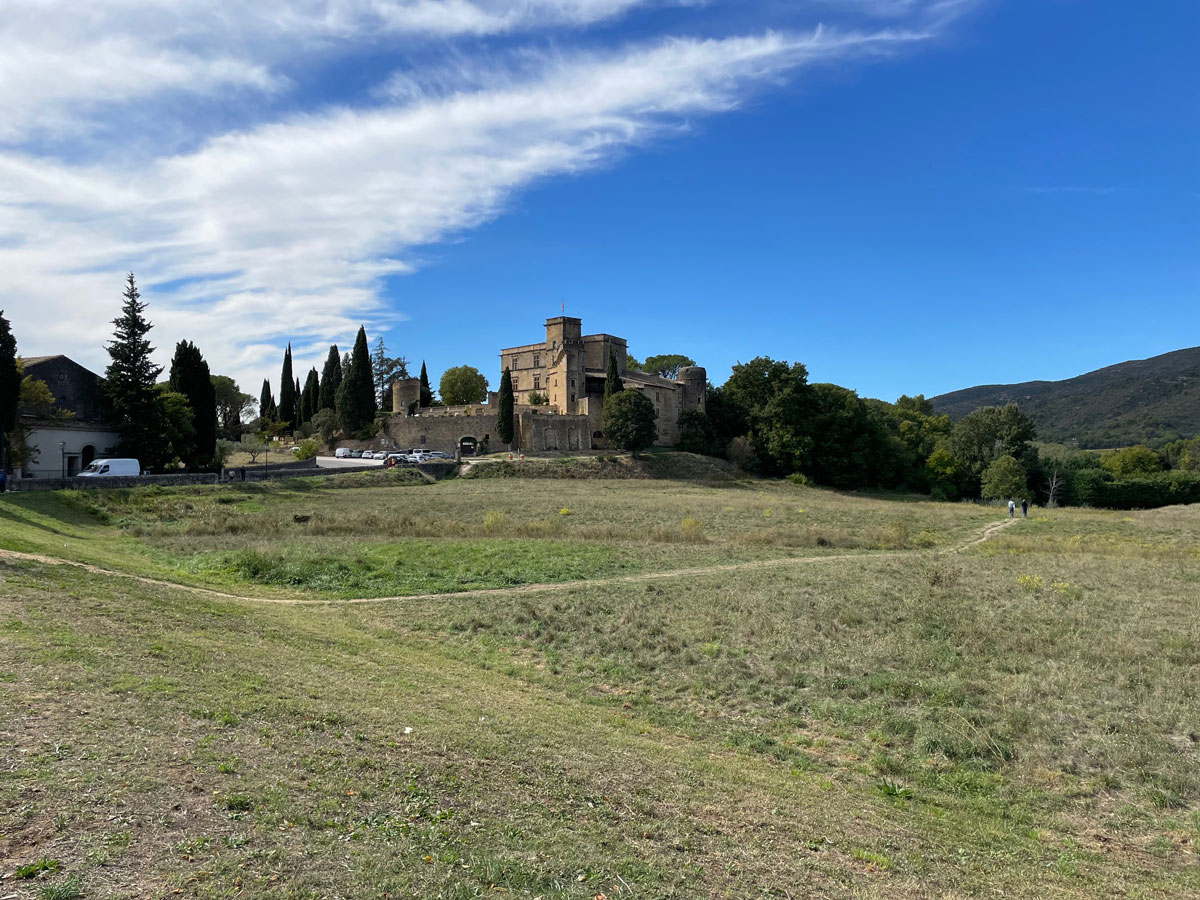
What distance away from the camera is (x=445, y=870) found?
531cm

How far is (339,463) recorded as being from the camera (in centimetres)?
6109

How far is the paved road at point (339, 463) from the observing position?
→ 54638mm

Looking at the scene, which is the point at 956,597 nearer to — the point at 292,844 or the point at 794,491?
the point at 292,844

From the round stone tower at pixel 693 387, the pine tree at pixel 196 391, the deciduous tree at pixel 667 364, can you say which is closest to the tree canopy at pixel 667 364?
the deciduous tree at pixel 667 364

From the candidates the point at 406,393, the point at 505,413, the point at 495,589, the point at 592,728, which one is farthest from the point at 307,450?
the point at 592,728

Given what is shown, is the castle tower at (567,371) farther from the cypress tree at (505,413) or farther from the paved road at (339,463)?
the paved road at (339,463)

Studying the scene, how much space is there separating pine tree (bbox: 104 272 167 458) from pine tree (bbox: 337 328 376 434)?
25.9 metres

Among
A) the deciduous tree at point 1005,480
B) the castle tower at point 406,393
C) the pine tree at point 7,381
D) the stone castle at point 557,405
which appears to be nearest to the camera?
the pine tree at point 7,381

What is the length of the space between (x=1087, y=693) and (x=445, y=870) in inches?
401

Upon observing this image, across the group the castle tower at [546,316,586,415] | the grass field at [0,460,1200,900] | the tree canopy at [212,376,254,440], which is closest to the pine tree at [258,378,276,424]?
the tree canopy at [212,376,254,440]

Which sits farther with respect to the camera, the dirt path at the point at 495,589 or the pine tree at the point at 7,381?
the pine tree at the point at 7,381

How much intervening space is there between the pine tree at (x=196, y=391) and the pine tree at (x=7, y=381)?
10584 millimetres

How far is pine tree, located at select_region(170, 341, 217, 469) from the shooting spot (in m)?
47.7

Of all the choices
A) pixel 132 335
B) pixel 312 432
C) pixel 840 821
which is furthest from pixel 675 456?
pixel 840 821
